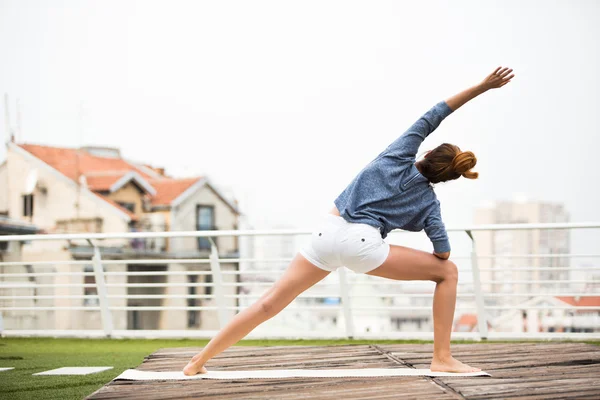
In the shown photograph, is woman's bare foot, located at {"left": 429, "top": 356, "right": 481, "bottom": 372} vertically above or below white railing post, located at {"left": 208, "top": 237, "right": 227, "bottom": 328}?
below

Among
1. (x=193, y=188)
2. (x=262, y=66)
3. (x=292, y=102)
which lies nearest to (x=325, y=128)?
(x=292, y=102)

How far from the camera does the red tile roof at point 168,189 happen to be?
114 feet

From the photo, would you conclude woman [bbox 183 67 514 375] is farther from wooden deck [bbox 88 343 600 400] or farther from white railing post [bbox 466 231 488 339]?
white railing post [bbox 466 231 488 339]

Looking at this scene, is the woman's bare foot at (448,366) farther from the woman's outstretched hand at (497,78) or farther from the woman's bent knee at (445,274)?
the woman's outstretched hand at (497,78)

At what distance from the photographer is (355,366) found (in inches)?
124

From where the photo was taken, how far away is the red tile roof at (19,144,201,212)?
33.3m

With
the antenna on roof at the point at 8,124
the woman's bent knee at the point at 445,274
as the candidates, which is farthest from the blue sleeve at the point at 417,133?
the antenna on roof at the point at 8,124

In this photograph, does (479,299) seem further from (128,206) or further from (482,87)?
Result: (128,206)

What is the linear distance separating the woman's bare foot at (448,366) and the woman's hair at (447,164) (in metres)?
0.70

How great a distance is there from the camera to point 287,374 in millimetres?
2918

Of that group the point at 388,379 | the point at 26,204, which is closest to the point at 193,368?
the point at 388,379

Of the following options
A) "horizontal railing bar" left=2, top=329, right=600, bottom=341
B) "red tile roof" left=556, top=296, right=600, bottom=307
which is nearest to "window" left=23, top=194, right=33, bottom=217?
"red tile roof" left=556, top=296, right=600, bottom=307

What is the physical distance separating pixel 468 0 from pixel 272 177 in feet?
72.3

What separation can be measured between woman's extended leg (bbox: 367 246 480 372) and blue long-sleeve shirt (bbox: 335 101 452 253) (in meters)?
0.07
